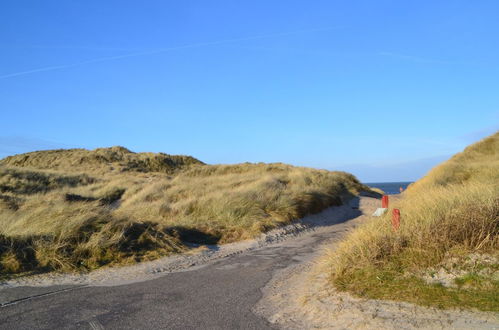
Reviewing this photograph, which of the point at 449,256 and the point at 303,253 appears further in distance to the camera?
the point at 303,253

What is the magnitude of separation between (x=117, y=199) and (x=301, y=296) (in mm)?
20631

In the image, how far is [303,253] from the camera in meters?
9.89

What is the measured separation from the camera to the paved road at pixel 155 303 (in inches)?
200

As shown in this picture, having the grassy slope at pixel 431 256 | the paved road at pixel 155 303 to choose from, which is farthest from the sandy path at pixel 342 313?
the paved road at pixel 155 303

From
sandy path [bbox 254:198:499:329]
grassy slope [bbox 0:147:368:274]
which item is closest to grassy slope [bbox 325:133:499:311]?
sandy path [bbox 254:198:499:329]

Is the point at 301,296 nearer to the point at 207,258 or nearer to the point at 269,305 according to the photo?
the point at 269,305

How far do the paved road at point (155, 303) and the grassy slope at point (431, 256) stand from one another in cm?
156

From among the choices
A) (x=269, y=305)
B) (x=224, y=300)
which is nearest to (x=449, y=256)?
(x=269, y=305)

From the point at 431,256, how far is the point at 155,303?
419 centimetres

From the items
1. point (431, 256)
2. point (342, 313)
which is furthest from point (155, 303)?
point (431, 256)

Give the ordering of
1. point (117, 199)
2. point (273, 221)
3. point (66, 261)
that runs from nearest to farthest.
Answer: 1. point (66, 261)
2. point (273, 221)
3. point (117, 199)

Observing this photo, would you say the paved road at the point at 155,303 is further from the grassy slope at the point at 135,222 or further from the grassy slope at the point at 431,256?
the grassy slope at the point at 135,222

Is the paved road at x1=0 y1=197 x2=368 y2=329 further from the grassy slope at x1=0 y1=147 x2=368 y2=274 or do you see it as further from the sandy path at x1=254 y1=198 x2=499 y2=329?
the grassy slope at x1=0 y1=147 x2=368 y2=274

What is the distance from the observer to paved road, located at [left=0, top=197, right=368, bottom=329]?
16.7 feet
